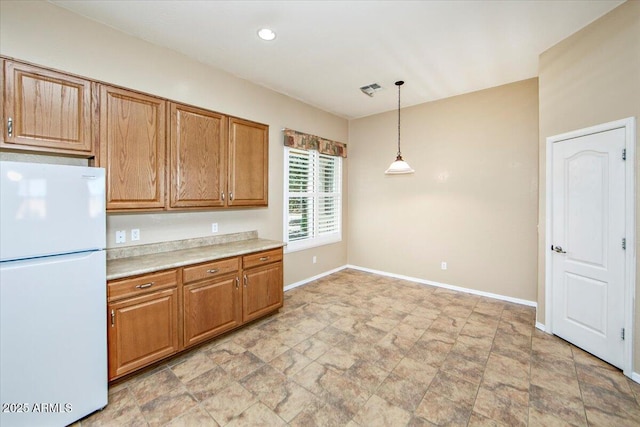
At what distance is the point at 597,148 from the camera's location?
2508mm

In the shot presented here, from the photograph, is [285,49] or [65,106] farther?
[285,49]

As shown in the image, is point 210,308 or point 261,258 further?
point 261,258

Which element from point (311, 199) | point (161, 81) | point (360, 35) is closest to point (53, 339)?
point (161, 81)

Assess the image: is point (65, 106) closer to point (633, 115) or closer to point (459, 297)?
point (633, 115)

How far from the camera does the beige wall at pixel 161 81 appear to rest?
213cm

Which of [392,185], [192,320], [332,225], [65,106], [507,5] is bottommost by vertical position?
[192,320]

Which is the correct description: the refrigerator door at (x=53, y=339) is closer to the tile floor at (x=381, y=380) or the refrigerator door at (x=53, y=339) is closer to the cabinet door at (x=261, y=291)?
the tile floor at (x=381, y=380)

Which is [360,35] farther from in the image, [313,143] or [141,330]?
[141,330]

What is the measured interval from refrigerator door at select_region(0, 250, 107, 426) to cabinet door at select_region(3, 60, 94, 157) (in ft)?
2.99

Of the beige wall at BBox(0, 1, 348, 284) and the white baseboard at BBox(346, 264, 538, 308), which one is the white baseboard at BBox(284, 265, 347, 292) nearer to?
the beige wall at BBox(0, 1, 348, 284)

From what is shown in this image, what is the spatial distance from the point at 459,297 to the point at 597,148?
2.46 meters

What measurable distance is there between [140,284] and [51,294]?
56cm

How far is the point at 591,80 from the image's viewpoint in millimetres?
2518

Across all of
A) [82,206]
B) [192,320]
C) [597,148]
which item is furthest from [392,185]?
[82,206]
